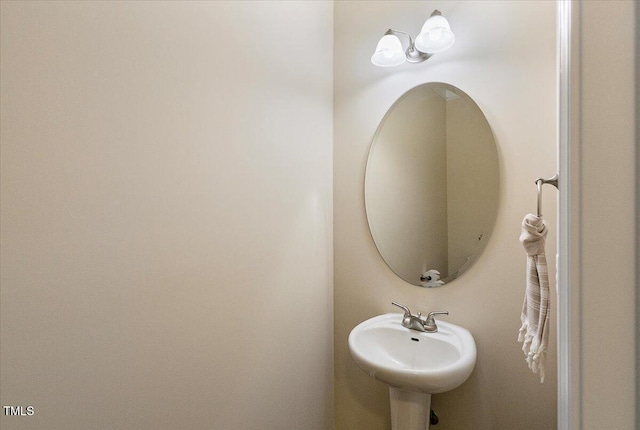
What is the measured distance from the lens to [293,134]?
54.8 inches

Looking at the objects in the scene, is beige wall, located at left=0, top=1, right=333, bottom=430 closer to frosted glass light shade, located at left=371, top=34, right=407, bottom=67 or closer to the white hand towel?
frosted glass light shade, located at left=371, top=34, right=407, bottom=67

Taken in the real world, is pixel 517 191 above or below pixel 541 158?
below

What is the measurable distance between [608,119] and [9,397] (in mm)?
1136

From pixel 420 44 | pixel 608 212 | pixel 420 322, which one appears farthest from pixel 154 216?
pixel 420 44

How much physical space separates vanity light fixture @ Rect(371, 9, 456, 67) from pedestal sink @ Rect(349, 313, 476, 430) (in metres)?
1.21

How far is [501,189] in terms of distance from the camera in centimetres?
123

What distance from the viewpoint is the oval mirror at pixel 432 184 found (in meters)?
1.28

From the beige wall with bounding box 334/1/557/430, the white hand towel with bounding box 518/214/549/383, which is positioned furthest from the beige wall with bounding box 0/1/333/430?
the white hand towel with bounding box 518/214/549/383

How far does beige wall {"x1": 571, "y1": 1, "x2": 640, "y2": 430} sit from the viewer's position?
280mm

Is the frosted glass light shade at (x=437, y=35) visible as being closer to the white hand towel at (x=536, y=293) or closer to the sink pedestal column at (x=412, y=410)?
the white hand towel at (x=536, y=293)

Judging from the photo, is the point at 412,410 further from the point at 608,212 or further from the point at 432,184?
the point at 608,212

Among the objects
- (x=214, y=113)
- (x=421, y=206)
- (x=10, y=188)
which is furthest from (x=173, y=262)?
(x=421, y=206)

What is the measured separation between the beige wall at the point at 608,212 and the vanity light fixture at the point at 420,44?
1.11m

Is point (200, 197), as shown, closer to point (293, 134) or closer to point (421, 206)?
point (293, 134)
